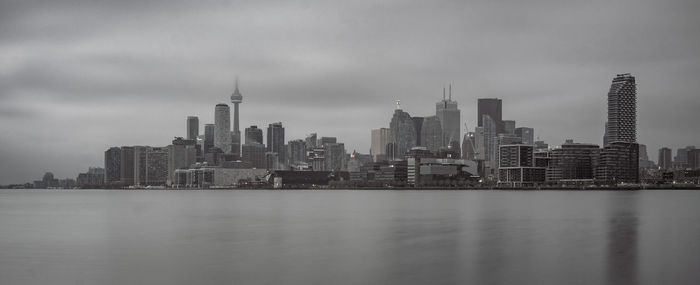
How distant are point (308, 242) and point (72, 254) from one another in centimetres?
2022

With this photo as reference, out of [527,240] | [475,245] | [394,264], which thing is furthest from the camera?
[527,240]

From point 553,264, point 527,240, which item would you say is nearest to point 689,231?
point 527,240

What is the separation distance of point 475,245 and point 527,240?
23.6 feet

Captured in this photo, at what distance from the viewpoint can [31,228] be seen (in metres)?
84.3

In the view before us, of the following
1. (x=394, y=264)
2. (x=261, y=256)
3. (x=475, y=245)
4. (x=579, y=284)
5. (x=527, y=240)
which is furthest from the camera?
(x=527, y=240)

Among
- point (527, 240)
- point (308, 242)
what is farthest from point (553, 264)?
Result: point (308, 242)

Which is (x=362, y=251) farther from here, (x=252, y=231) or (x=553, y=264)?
(x=252, y=231)

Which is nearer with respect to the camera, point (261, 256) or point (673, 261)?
point (673, 261)

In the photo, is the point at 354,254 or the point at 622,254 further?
the point at 354,254

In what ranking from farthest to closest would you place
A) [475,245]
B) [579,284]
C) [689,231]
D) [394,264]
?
[689,231]
[475,245]
[394,264]
[579,284]

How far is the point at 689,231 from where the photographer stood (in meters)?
74.0

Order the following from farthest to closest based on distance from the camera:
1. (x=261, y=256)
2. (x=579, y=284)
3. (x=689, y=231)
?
(x=689, y=231)
(x=261, y=256)
(x=579, y=284)

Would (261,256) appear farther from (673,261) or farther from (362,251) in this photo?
(673,261)

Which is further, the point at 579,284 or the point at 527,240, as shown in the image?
the point at 527,240
